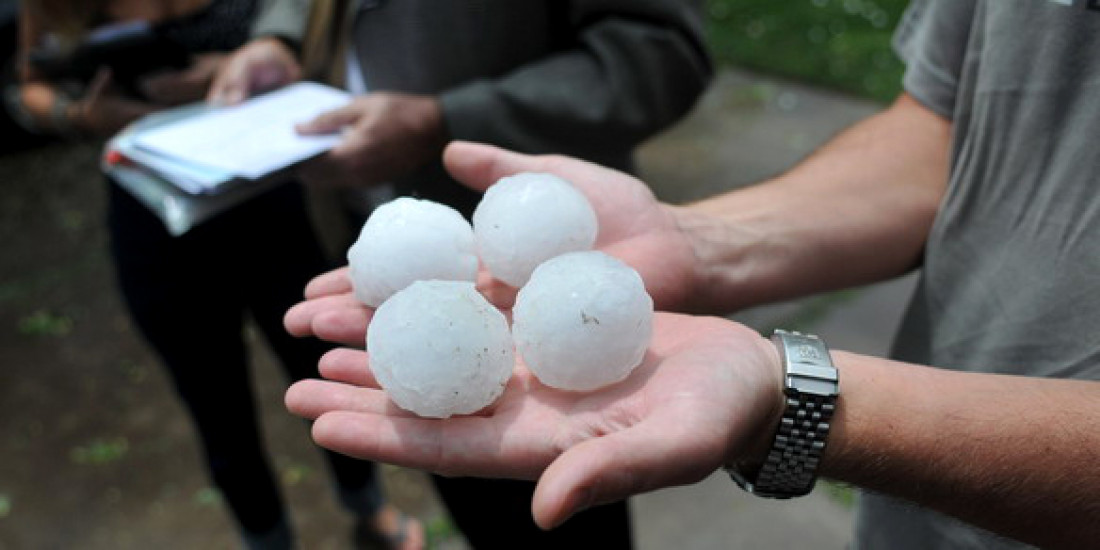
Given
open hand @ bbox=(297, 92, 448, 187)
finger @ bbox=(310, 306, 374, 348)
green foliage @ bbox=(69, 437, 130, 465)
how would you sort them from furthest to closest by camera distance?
green foliage @ bbox=(69, 437, 130, 465)
open hand @ bbox=(297, 92, 448, 187)
finger @ bbox=(310, 306, 374, 348)

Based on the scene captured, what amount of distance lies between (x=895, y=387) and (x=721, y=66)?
15.8 feet

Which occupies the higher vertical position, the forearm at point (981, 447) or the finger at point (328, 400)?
the forearm at point (981, 447)

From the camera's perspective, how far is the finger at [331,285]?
4.31 ft

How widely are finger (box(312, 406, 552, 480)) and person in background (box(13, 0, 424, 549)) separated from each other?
106 cm

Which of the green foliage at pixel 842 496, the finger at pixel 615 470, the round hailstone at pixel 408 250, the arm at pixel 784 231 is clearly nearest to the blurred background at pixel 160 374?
the green foliage at pixel 842 496

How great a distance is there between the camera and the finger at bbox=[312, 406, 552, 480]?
92 centimetres

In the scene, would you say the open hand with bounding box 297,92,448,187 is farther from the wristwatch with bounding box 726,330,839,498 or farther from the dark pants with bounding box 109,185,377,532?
the wristwatch with bounding box 726,330,839,498

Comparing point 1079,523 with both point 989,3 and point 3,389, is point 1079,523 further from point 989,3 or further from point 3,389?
point 3,389

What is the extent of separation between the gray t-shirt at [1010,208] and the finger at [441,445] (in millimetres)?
469

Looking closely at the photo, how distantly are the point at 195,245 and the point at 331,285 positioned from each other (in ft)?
2.23

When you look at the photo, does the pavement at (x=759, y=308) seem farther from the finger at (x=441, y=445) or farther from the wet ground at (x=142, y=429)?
the finger at (x=441, y=445)

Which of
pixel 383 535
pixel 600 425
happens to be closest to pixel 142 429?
pixel 383 535

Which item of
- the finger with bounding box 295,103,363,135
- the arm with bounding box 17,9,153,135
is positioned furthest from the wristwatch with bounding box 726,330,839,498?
the arm with bounding box 17,9,153,135

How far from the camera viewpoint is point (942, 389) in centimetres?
95
